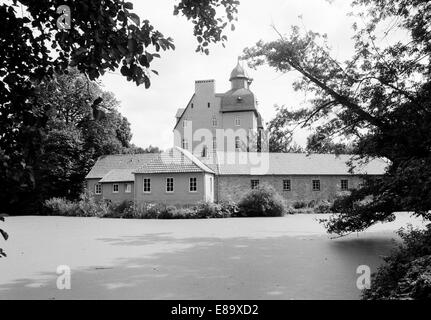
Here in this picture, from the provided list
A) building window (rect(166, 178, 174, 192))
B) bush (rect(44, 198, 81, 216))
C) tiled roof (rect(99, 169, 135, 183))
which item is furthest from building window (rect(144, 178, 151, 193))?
bush (rect(44, 198, 81, 216))

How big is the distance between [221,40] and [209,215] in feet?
76.5

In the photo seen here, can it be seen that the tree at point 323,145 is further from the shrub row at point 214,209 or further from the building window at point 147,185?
the building window at point 147,185

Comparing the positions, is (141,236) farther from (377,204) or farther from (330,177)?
(330,177)

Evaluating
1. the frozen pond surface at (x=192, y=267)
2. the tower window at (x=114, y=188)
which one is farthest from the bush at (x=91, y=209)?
the frozen pond surface at (x=192, y=267)

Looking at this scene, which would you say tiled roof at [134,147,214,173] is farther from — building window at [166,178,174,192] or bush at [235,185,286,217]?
bush at [235,185,286,217]

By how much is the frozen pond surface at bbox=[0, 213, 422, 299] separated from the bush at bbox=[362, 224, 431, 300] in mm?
1094

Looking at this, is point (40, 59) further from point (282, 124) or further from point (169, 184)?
point (169, 184)

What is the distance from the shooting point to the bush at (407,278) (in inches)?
152

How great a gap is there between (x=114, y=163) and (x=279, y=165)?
59.9ft

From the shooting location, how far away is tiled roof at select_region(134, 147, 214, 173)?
31.3 meters

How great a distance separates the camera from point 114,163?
134ft

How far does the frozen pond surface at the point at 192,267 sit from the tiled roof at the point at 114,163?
84.0 feet

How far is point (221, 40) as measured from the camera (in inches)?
179
